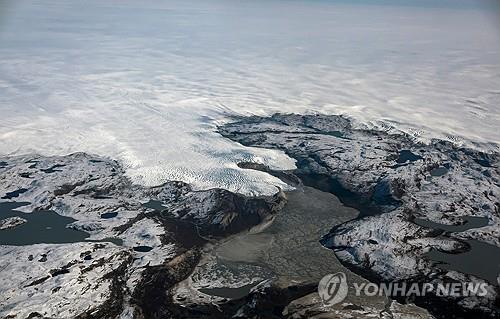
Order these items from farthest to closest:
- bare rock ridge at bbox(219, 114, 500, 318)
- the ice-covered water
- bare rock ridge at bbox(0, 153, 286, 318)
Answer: the ice-covered water < bare rock ridge at bbox(219, 114, 500, 318) < bare rock ridge at bbox(0, 153, 286, 318)

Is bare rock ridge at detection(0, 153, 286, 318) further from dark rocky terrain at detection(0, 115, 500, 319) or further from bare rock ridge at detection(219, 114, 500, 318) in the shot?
bare rock ridge at detection(219, 114, 500, 318)

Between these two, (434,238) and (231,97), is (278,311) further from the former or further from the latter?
(231,97)

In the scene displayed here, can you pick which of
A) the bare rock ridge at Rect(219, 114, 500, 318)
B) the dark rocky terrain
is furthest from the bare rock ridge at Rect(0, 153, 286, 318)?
the bare rock ridge at Rect(219, 114, 500, 318)

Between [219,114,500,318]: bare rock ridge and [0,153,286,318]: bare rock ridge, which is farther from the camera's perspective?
[219,114,500,318]: bare rock ridge

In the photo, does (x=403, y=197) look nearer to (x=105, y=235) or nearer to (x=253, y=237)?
(x=253, y=237)

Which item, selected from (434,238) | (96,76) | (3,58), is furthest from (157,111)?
(3,58)

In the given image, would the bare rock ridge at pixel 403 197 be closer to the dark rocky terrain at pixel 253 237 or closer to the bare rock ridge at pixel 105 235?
the dark rocky terrain at pixel 253 237

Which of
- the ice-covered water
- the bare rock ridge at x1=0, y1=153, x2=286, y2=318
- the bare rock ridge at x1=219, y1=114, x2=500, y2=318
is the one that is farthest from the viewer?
the ice-covered water
